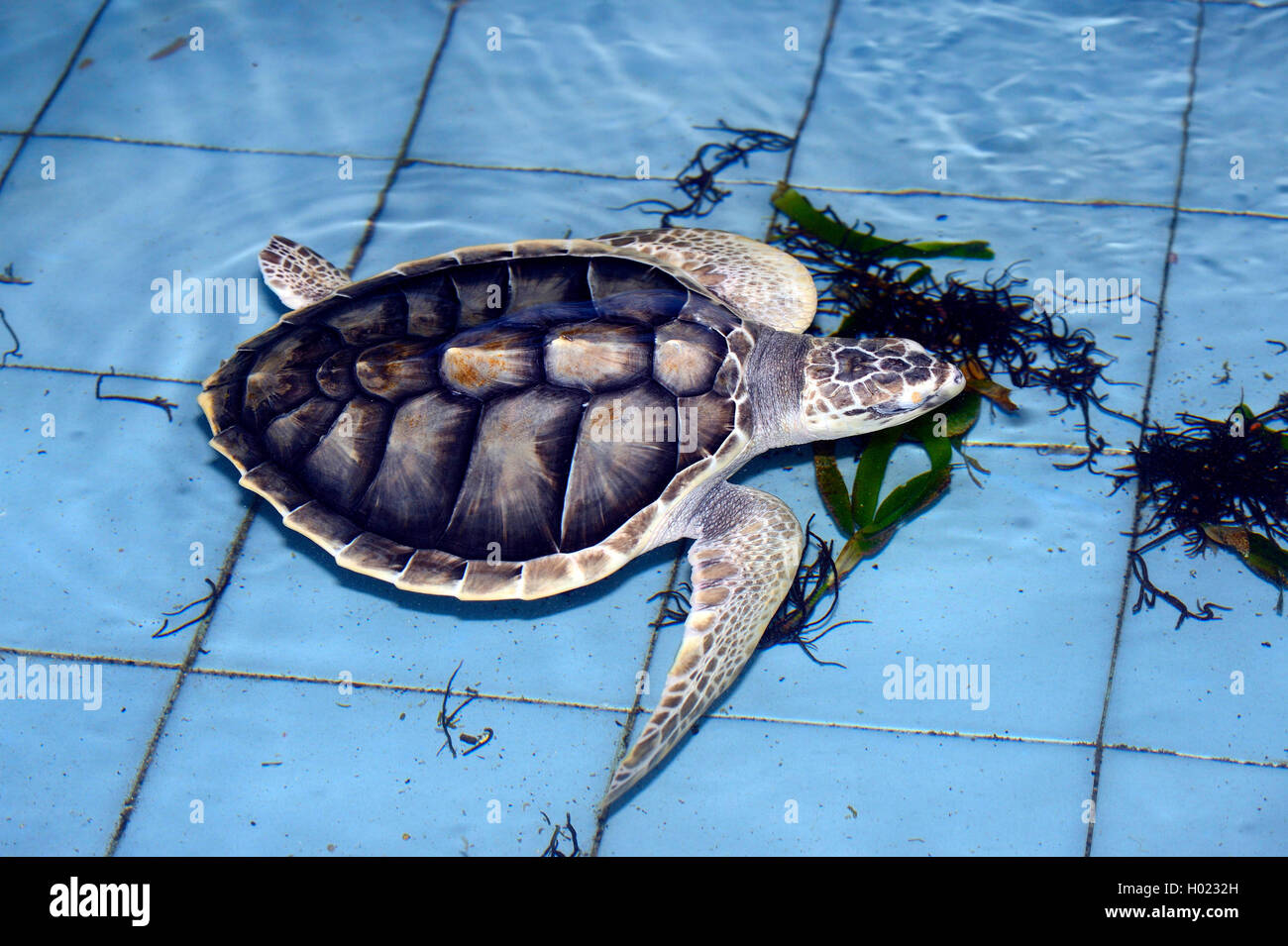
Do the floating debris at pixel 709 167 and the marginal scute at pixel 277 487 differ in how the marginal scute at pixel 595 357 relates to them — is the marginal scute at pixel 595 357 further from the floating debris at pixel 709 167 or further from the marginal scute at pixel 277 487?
the floating debris at pixel 709 167

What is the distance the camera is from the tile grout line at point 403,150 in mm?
3832

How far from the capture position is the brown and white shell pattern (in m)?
2.76

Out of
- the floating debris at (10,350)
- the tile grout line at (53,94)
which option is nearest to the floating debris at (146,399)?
the floating debris at (10,350)

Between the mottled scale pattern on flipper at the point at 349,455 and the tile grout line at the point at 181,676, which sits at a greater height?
the mottled scale pattern on flipper at the point at 349,455

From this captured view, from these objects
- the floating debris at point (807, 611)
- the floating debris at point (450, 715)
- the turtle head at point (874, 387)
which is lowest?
the floating debris at point (450, 715)

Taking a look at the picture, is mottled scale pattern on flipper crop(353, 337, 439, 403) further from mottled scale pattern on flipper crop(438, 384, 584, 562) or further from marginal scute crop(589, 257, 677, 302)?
marginal scute crop(589, 257, 677, 302)

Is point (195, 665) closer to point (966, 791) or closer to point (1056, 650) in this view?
point (966, 791)

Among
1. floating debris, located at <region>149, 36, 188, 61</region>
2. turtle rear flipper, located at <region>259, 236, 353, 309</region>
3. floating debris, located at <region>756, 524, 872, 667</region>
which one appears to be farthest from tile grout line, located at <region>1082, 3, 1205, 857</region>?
floating debris, located at <region>149, 36, 188, 61</region>

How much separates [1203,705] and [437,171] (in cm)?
326

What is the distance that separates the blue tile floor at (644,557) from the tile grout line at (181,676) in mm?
11

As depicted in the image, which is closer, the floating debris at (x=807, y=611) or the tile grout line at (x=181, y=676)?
the tile grout line at (x=181, y=676)
